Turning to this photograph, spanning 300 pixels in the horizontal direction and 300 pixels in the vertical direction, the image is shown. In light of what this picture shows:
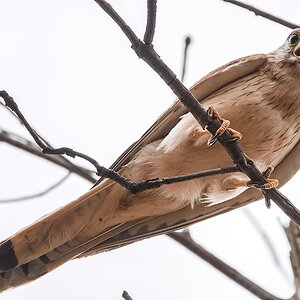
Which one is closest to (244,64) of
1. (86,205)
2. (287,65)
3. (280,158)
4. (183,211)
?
(287,65)

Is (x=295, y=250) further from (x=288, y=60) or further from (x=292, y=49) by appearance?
(x=292, y=49)

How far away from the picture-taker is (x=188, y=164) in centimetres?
408

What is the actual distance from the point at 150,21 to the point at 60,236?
1756 mm

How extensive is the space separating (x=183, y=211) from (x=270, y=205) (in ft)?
2.43

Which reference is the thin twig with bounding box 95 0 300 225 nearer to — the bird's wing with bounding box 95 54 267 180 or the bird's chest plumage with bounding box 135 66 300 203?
the bird's chest plumage with bounding box 135 66 300 203

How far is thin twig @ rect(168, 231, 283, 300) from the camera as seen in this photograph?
139 inches

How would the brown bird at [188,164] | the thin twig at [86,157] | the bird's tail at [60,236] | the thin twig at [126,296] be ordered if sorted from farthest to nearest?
1. the brown bird at [188,164]
2. the bird's tail at [60,236]
3. the thin twig at [126,296]
4. the thin twig at [86,157]

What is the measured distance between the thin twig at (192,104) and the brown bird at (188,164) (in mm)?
824

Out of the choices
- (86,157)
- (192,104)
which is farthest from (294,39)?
(86,157)

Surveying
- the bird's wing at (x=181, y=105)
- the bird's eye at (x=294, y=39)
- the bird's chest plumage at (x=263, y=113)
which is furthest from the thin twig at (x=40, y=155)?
the bird's eye at (x=294, y=39)

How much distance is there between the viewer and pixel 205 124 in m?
2.92

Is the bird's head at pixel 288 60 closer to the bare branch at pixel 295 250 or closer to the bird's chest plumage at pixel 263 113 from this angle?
the bird's chest plumage at pixel 263 113

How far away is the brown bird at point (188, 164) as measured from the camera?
3973mm

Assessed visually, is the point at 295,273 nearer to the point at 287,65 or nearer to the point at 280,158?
the point at 280,158
